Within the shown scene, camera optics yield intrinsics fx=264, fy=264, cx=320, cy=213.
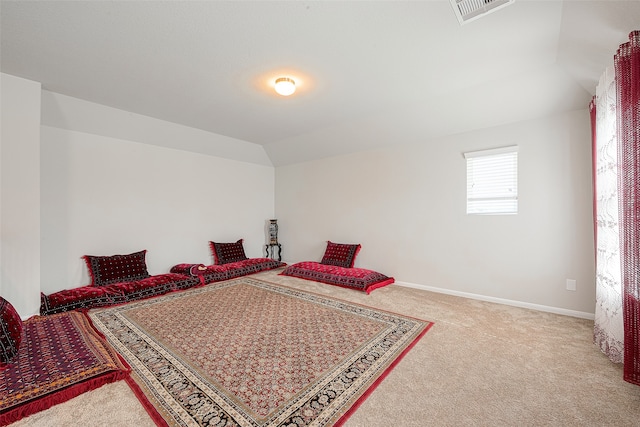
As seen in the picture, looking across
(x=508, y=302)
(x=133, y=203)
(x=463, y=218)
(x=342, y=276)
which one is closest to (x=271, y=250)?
(x=342, y=276)

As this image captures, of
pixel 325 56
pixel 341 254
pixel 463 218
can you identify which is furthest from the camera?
pixel 341 254

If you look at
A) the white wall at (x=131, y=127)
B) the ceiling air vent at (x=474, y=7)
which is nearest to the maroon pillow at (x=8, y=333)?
the white wall at (x=131, y=127)

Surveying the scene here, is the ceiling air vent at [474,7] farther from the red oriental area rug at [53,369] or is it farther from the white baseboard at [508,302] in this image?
the red oriental area rug at [53,369]

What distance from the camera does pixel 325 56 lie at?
2.52 metres

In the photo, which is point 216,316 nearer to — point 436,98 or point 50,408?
point 50,408

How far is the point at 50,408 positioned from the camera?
1590 mm

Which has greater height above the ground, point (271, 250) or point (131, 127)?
point (131, 127)

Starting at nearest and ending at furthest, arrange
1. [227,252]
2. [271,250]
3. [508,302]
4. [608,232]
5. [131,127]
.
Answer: [608,232] → [508,302] → [131,127] → [227,252] → [271,250]

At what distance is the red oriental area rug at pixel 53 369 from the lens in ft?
5.17

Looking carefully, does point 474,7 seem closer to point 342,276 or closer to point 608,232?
point 608,232

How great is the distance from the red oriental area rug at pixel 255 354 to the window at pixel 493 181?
1.99m

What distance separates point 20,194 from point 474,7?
461cm

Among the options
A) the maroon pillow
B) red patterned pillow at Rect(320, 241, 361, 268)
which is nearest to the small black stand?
red patterned pillow at Rect(320, 241, 361, 268)

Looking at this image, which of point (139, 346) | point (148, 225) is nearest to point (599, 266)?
point (139, 346)
